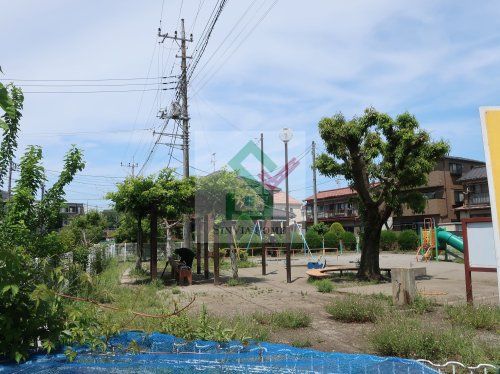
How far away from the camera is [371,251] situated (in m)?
15.0

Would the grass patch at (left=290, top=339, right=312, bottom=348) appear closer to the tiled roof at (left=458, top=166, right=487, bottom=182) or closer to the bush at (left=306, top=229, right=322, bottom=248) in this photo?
the bush at (left=306, top=229, right=322, bottom=248)

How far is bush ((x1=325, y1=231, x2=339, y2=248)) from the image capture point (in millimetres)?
38219

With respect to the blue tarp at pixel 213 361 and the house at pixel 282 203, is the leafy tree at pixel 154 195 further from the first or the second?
the house at pixel 282 203

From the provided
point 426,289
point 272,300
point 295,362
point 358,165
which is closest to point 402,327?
point 295,362

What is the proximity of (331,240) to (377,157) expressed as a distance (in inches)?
983

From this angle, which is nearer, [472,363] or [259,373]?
[259,373]

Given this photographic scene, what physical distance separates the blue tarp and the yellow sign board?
2075mm

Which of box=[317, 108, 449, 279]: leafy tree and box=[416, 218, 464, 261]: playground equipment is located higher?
box=[317, 108, 449, 279]: leafy tree

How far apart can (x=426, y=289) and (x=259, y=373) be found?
9926 mm

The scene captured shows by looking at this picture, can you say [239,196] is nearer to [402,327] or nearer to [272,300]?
[272,300]

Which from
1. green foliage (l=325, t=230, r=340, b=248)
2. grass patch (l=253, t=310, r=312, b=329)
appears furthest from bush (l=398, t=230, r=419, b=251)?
grass patch (l=253, t=310, r=312, b=329)

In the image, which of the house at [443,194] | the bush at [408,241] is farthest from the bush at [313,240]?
the bush at [408,241]

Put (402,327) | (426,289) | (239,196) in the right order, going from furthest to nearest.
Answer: (239,196) → (426,289) → (402,327)

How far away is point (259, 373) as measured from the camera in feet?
13.5
